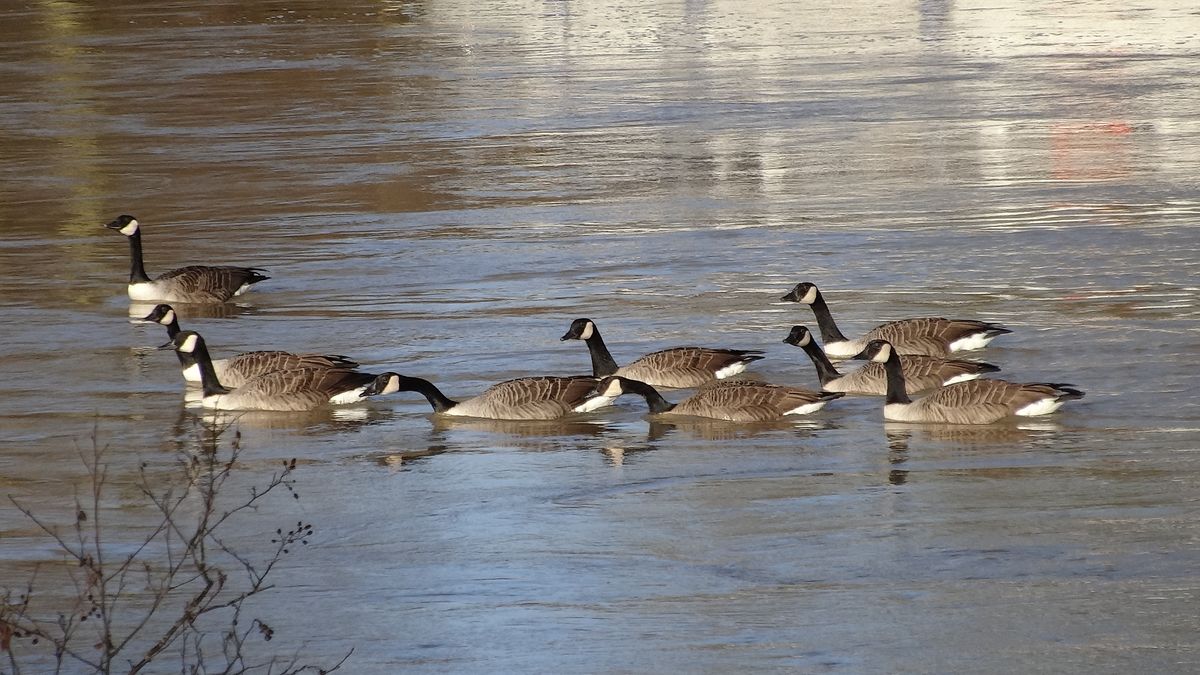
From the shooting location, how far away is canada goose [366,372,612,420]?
12547 mm

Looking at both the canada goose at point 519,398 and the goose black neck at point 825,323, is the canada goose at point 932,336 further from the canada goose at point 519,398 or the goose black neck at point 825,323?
the canada goose at point 519,398

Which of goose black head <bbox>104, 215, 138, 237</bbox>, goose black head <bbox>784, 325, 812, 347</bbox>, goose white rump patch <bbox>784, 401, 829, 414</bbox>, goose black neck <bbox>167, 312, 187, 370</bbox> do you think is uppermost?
goose black head <bbox>104, 215, 138, 237</bbox>

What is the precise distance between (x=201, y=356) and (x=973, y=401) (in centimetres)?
553

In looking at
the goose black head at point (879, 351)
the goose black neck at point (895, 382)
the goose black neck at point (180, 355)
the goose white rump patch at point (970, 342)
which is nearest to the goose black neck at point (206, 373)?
the goose black neck at point (180, 355)

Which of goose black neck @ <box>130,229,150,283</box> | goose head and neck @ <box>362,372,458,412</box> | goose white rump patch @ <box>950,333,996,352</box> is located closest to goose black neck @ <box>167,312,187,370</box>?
goose head and neck @ <box>362,372,458,412</box>

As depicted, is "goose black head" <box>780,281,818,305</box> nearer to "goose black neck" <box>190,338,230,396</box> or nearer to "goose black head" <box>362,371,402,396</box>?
"goose black head" <box>362,371,402,396</box>

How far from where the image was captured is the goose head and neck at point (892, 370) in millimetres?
12086

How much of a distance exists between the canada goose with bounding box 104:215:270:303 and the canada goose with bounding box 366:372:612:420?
447 cm

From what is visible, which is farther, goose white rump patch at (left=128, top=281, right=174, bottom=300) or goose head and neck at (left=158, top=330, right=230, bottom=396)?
goose white rump patch at (left=128, top=281, right=174, bottom=300)

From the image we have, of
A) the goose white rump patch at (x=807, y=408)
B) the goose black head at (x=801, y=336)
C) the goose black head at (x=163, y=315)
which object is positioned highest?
the goose black head at (x=801, y=336)

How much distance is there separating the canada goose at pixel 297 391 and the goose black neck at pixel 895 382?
11.7 ft

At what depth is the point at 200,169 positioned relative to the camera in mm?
25188

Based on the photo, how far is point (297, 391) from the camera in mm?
13102

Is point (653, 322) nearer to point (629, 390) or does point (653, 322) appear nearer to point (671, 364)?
point (671, 364)
